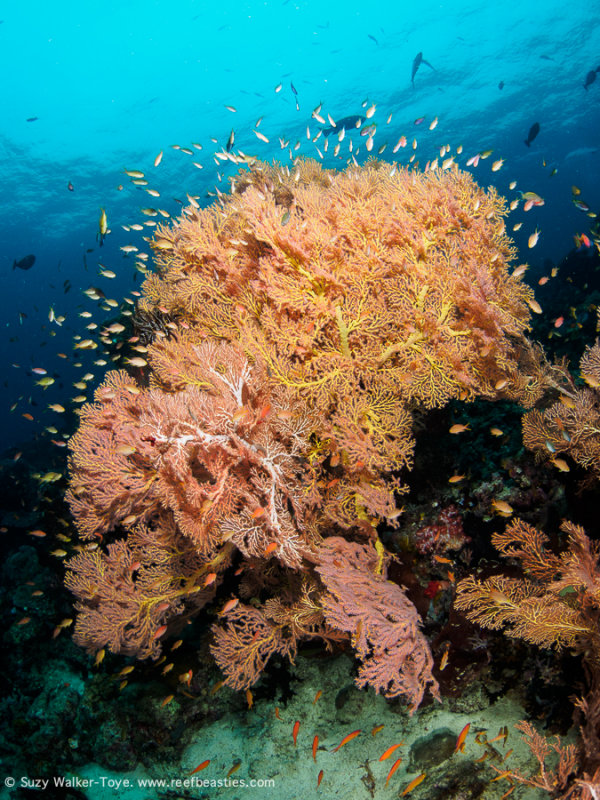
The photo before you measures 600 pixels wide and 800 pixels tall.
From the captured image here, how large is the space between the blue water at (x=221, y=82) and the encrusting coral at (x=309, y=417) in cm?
2618

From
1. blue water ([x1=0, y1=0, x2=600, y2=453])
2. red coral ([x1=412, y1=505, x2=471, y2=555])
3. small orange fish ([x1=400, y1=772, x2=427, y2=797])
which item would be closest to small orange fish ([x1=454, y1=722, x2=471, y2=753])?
small orange fish ([x1=400, y1=772, x2=427, y2=797])

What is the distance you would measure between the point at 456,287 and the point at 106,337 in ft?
21.8

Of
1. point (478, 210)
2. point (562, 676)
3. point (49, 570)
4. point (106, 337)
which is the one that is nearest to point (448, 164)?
point (478, 210)

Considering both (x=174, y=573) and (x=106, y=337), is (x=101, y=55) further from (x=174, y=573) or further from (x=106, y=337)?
(x=174, y=573)

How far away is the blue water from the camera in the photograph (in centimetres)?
2720

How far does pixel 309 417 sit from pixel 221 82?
40539 millimetres

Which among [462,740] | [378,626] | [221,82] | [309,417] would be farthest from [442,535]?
[221,82]

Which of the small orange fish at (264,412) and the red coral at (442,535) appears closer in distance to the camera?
the small orange fish at (264,412)

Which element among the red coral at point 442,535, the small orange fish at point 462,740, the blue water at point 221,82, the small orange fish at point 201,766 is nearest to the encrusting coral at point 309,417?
the small orange fish at point 462,740

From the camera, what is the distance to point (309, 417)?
3.46 m

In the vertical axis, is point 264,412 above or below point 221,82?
below

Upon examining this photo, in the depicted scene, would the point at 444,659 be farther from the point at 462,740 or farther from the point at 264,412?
the point at 264,412

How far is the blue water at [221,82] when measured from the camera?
89.2 ft

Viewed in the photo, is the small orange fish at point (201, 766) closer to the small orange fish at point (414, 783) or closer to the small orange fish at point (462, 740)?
the small orange fish at point (414, 783)
